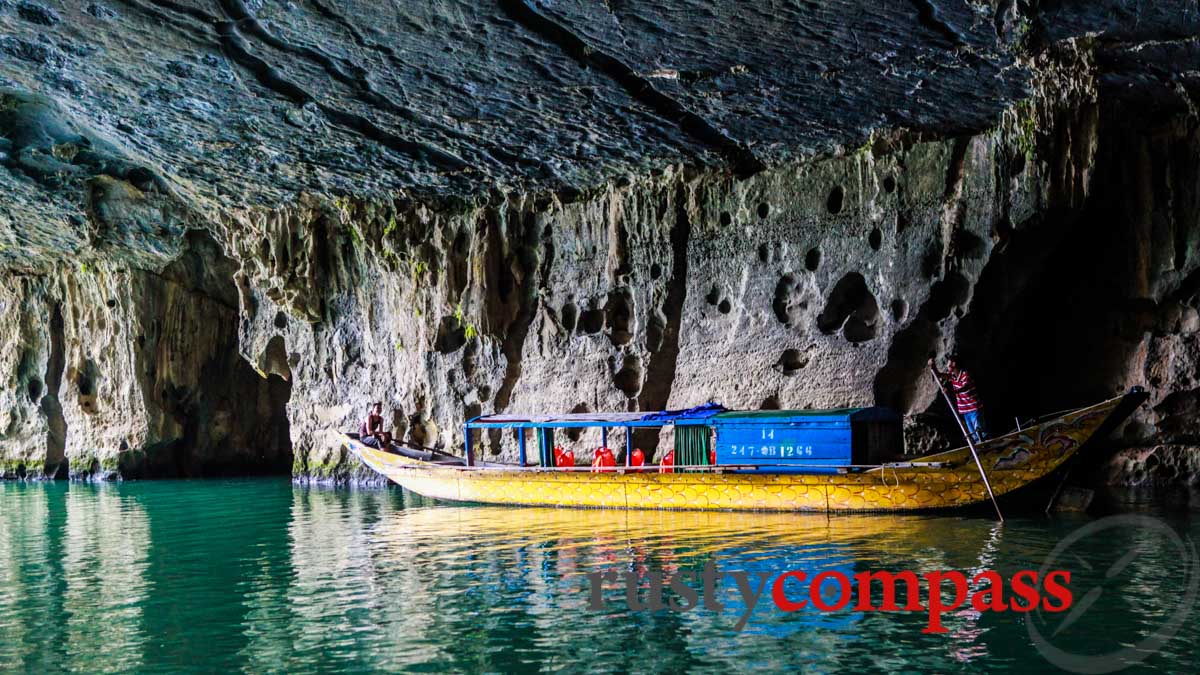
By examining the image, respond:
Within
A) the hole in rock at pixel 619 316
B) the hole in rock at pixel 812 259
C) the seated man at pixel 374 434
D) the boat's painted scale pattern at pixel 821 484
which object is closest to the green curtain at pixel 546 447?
the boat's painted scale pattern at pixel 821 484

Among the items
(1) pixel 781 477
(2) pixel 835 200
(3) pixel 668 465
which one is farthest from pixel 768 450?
(2) pixel 835 200

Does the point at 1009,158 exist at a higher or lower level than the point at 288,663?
higher

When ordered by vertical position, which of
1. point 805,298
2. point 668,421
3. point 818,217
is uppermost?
point 818,217

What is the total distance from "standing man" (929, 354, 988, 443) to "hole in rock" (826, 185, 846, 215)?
3827 millimetres

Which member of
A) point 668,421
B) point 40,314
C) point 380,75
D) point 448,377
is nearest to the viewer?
point 380,75

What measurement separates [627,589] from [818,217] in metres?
11.7

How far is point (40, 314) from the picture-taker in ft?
121

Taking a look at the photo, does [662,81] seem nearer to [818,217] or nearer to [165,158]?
[818,217]

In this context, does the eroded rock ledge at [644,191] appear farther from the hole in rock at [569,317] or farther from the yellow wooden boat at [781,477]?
the yellow wooden boat at [781,477]

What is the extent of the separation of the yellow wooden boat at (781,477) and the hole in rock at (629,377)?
3.08 metres

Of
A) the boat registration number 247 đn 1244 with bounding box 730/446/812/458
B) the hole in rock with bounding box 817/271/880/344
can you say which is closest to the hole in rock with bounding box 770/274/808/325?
the hole in rock with bounding box 817/271/880/344

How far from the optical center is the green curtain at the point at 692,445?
19641mm

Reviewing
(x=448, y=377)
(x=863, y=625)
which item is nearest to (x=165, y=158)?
(x=448, y=377)

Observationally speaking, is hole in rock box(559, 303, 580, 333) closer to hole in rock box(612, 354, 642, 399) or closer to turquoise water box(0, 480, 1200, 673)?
hole in rock box(612, 354, 642, 399)
